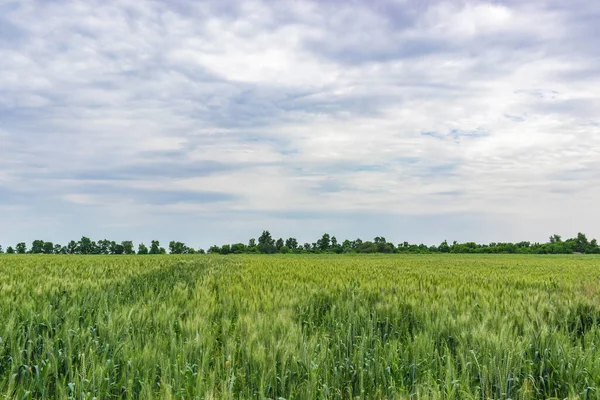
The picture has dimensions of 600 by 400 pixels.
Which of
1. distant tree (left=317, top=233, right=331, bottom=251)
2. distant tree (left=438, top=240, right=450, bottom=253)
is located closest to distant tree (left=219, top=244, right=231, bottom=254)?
distant tree (left=317, top=233, right=331, bottom=251)

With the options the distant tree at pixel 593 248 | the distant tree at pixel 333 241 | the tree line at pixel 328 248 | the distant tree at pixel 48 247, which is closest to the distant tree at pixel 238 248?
the tree line at pixel 328 248

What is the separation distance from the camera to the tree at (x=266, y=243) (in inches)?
3653

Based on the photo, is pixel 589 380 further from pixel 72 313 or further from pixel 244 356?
pixel 72 313

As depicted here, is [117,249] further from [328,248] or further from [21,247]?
[328,248]

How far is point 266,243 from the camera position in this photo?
326 ft

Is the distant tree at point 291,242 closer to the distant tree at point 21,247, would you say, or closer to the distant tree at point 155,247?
the distant tree at point 155,247

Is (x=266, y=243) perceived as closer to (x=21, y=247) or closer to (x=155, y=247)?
(x=155, y=247)

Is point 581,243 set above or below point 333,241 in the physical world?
below

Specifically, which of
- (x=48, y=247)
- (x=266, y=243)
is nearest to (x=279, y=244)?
(x=266, y=243)

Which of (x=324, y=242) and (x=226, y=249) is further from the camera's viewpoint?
(x=324, y=242)

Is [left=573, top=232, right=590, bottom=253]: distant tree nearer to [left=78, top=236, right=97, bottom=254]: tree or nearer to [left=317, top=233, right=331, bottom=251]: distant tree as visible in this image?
[left=317, top=233, right=331, bottom=251]: distant tree

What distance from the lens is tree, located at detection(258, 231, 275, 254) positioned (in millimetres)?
92781

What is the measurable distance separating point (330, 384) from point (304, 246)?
9637cm

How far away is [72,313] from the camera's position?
3951 millimetres
